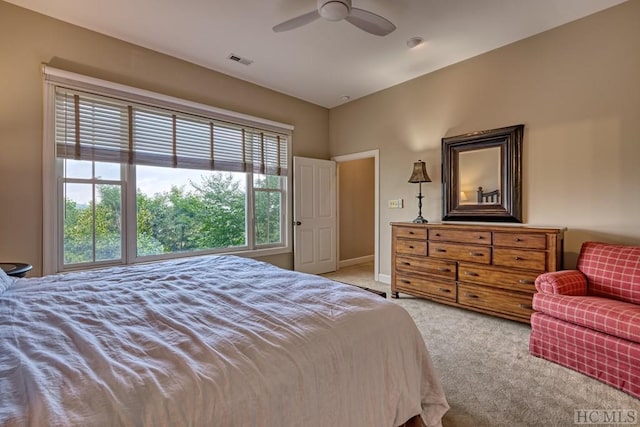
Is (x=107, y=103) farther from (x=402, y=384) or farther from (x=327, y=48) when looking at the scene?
(x=402, y=384)

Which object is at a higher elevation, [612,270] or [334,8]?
[334,8]

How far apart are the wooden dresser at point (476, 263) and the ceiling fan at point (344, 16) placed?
2.14 m

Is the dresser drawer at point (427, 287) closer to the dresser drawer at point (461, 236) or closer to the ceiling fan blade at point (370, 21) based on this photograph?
the dresser drawer at point (461, 236)

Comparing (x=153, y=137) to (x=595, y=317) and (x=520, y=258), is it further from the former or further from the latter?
(x=595, y=317)

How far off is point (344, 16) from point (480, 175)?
2.38 m

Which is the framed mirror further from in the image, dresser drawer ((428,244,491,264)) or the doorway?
the doorway

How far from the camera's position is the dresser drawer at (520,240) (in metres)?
2.69

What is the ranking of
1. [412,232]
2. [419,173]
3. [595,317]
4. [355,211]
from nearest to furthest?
[595,317] < [412,232] < [419,173] < [355,211]

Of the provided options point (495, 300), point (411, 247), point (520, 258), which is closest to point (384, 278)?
point (411, 247)

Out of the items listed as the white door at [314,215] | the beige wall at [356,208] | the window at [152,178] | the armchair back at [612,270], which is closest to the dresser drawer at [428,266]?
the armchair back at [612,270]

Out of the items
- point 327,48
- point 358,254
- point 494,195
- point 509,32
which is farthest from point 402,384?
point 358,254

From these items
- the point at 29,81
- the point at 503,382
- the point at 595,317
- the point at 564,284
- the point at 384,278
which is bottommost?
the point at 503,382

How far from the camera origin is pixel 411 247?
3.67 metres

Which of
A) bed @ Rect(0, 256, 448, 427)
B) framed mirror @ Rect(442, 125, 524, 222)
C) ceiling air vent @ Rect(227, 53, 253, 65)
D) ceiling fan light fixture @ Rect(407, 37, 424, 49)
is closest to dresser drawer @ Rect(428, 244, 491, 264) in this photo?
framed mirror @ Rect(442, 125, 524, 222)
